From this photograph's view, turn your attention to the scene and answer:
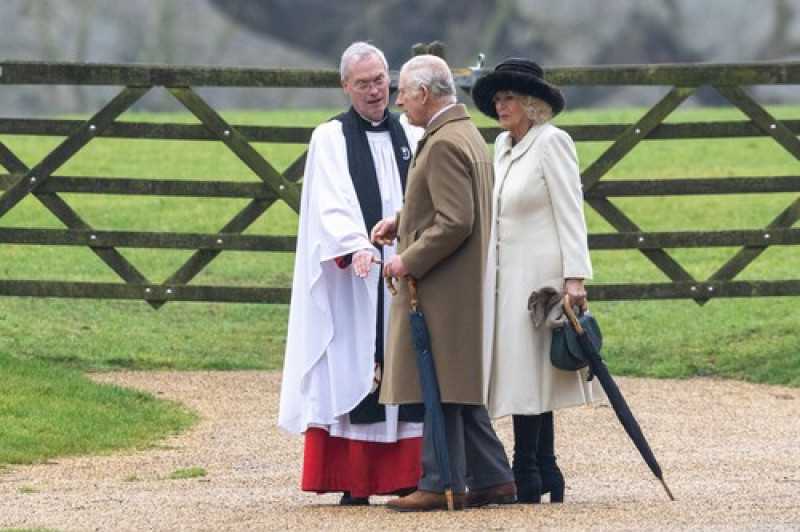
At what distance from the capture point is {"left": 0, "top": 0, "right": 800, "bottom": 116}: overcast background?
1473 inches

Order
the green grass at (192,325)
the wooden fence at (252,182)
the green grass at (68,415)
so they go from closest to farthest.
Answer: the green grass at (68,415), the green grass at (192,325), the wooden fence at (252,182)

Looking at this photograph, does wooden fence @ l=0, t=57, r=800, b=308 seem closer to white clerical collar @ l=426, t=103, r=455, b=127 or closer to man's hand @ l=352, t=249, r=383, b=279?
man's hand @ l=352, t=249, r=383, b=279

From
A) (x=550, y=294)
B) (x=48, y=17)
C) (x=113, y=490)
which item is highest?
(x=48, y=17)

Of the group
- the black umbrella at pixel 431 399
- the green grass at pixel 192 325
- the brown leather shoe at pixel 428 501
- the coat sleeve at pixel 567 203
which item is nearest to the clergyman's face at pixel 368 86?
the coat sleeve at pixel 567 203

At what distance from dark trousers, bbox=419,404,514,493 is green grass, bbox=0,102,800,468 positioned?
2.85 meters

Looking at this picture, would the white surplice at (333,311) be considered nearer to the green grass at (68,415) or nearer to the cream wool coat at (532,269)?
the cream wool coat at (532,269)

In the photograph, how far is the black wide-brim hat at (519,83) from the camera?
8344mm

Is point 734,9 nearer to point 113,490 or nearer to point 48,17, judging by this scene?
point 48,17

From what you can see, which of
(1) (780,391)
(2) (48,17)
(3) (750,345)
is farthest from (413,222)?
(2) (48,17)

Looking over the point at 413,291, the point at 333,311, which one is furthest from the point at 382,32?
the point at 413,291

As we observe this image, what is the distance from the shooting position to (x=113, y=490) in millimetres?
9312

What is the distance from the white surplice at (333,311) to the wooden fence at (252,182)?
147 inches

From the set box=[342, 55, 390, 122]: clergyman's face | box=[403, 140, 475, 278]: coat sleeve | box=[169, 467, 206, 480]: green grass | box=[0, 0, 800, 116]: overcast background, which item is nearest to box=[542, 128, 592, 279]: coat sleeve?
box=[403, 140, 475, 278]: coat sleeve

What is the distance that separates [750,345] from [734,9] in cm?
2569
